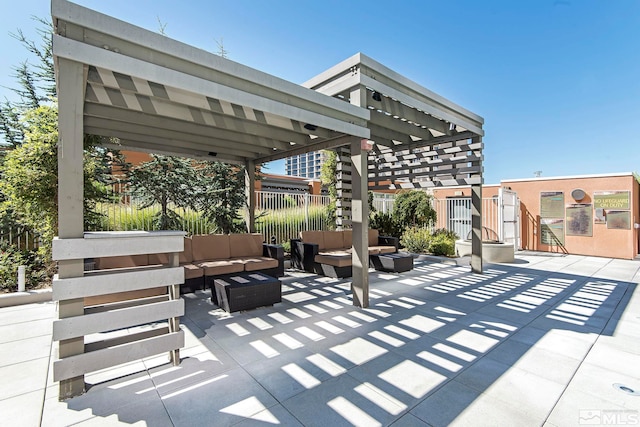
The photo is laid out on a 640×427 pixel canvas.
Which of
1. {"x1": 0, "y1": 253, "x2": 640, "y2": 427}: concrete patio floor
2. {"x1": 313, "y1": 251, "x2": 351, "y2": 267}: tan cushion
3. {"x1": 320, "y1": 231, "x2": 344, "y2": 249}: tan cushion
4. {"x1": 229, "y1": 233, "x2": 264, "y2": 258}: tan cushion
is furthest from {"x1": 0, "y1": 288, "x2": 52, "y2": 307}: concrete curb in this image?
{"x1": 320, "y1": 231, "x2": 344, "y2": 249}: tan cushion

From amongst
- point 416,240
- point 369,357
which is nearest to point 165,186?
point 369,357

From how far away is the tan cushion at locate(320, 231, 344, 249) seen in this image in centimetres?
730

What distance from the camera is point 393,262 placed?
6.77 meters

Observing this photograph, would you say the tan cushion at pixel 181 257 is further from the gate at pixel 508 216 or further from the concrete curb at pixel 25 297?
the gate at pixel 508 216

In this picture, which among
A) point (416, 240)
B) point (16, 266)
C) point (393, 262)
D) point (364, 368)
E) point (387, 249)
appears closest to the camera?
point (364, 368)

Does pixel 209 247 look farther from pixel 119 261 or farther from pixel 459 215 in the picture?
pixel 459 215

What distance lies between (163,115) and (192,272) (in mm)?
2656

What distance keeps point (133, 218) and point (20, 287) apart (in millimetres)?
2368

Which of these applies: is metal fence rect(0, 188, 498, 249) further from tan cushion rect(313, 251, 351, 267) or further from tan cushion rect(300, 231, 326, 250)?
tan cushion rect(313, 251, 351, 267)

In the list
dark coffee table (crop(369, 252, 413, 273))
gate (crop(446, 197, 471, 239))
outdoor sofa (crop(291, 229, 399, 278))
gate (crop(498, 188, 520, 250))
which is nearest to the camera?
outdoor sofa (crop(291, 229, 399, 278))

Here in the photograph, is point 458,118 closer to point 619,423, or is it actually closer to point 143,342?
point 619,423

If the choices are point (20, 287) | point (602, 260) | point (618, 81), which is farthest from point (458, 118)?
point (618, 81)

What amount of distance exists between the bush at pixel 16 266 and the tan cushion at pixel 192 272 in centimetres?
280

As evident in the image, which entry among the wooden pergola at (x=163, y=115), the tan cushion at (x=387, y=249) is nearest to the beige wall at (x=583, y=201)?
the wooden pergola at (x=163, y=115)
